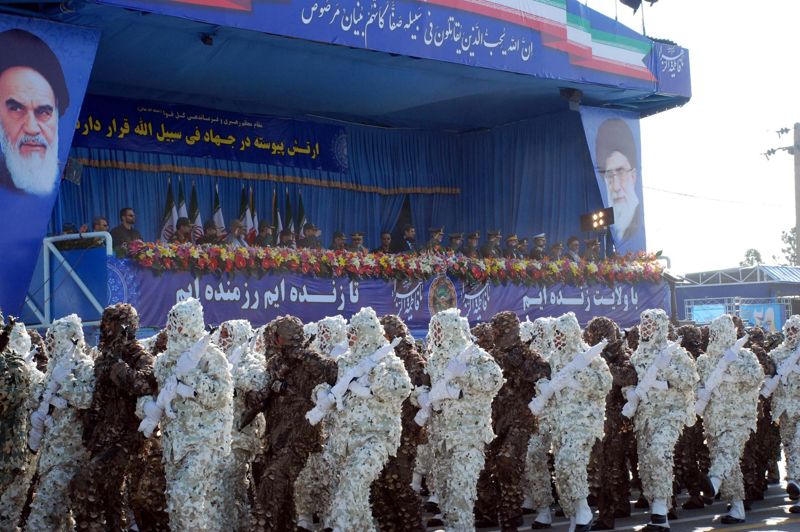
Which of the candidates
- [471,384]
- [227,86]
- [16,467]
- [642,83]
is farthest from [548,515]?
[642,83]

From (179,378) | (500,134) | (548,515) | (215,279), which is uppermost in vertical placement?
(500,134)

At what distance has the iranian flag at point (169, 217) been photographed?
17.9 metres

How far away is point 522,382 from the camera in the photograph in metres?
8.56

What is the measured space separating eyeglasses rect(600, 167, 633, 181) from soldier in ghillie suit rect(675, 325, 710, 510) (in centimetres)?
1008

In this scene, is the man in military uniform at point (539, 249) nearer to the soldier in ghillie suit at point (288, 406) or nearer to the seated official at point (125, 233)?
the seated official at point (125, 233)

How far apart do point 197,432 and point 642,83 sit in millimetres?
14659

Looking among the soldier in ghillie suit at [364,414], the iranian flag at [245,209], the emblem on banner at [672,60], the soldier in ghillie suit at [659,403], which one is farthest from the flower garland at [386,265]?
the soldier in ghillie suit at [659,403]

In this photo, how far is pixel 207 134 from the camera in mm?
18766

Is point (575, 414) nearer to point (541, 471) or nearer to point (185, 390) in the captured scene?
point (541, 471)

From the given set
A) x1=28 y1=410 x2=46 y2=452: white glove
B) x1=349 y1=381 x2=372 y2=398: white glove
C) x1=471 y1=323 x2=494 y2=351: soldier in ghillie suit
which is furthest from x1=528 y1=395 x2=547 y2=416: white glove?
x1=28 y1=410 x2=46 y2=452: white glove

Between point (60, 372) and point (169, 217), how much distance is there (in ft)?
36.1

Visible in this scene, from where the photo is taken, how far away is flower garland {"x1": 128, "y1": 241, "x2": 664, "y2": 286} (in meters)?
13.1

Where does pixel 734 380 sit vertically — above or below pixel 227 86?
below

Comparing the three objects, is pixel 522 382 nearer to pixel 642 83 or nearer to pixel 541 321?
pixel 541 321
